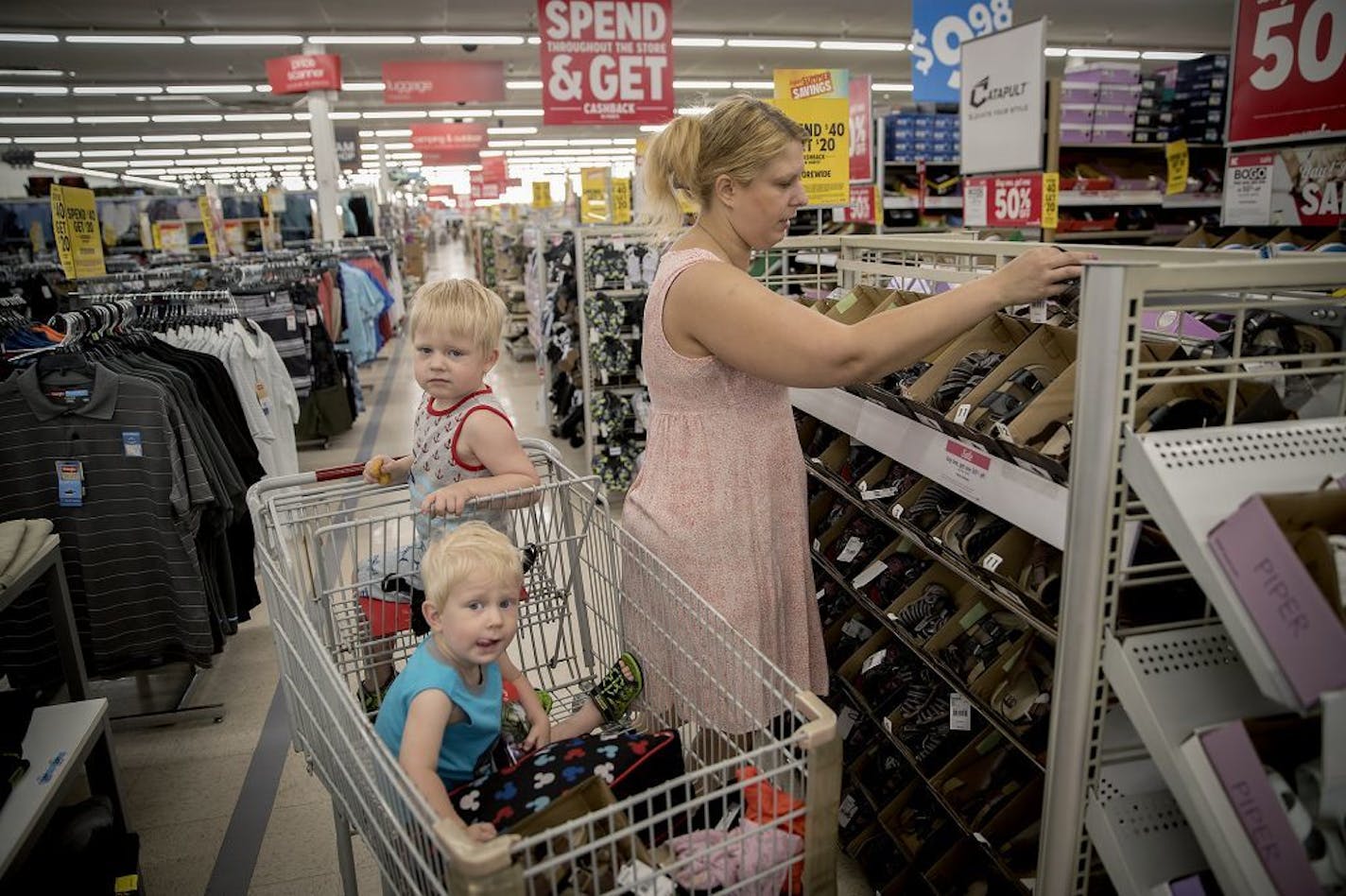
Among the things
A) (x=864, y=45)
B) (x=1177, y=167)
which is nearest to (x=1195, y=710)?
(x=1177, y=167)

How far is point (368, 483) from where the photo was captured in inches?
84.7

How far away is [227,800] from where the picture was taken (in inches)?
115

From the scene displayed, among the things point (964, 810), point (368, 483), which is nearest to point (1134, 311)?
point (964, 810)

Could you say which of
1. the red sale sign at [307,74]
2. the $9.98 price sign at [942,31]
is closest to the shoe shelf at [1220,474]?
the $9.98 price sign at [942,31]

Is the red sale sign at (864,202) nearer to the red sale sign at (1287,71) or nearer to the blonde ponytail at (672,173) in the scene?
the red sale sign at (1287,71)

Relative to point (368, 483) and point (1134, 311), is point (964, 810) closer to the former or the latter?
point (1134, 311)

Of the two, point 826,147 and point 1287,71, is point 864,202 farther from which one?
point 1287,71

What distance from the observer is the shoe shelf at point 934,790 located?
5.96 ft

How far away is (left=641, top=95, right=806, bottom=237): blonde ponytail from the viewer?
5.49ft

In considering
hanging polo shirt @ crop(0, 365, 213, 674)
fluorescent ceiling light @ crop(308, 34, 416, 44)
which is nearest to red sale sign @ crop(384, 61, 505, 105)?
fluorescent ceiling light @ crop(308, 34, 416, 44)

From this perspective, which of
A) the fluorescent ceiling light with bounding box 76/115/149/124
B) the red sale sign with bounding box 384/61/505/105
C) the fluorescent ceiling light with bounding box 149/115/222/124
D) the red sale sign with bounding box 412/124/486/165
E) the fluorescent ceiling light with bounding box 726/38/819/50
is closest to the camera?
the red sale sign with bounding box 384/61/505/105

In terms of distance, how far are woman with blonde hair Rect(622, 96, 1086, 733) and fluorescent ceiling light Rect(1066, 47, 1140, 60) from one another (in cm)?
1727

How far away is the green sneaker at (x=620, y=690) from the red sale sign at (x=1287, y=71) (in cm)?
399

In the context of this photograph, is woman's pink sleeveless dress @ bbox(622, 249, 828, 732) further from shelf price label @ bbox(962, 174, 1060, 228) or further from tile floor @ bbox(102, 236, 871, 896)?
A: shelf price label @ bbox(962, 174, 1060, 228)
